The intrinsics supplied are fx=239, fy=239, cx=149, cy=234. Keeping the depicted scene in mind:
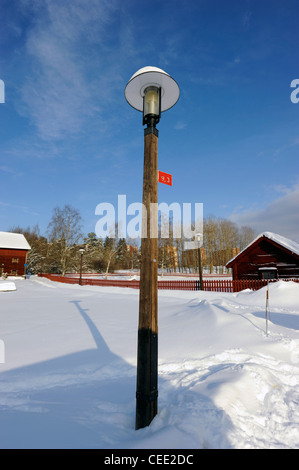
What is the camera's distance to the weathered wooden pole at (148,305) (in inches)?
102

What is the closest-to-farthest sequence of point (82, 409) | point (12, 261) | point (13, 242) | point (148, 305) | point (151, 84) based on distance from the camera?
point (148, 305) → point (82, 409) → point (151, 84) → point (12, 261) → point (13, 242)

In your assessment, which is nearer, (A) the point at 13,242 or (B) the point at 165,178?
(B) the point at 165,178

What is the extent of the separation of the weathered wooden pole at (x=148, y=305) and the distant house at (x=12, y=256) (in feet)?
136

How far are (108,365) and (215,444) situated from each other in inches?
93.3

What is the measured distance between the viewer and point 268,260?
651 inches

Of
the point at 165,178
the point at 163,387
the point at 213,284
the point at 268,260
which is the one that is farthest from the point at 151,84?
the point at 268,260

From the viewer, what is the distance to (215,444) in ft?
7.31

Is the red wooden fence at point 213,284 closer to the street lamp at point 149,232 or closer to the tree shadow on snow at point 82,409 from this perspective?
the tree shadow on snow at point 82,409

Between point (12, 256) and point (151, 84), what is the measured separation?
1657 inches

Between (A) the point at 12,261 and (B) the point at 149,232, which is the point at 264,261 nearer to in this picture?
(B) the point at 149,232

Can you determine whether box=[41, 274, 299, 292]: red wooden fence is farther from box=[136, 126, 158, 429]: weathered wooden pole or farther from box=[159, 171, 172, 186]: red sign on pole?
box=[136, 126, 158, 429]: weathered wooden pole

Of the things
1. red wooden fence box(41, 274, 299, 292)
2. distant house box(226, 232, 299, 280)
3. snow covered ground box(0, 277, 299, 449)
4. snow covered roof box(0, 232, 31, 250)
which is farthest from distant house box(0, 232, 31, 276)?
snow covered ground box(0, 277, 299, 449)

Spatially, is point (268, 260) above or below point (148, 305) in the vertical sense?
above

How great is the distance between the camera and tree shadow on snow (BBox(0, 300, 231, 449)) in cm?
226
